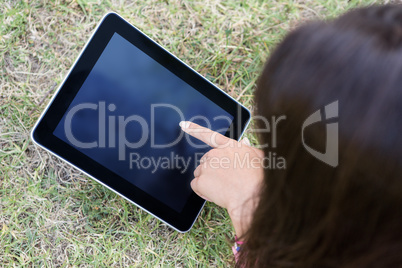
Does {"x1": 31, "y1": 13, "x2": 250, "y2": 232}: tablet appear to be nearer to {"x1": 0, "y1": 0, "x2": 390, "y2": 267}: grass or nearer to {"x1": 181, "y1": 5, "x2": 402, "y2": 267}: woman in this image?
{"x1": 0, "y1": 0, "x2": 390, "y2": 267}: grass

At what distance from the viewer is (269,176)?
0.76 m

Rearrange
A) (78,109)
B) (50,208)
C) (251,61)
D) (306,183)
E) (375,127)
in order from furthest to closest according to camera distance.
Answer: (251,61) → (50,208) → (78,109) → (306,183) → (375,127)

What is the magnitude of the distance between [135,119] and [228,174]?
0.30 m

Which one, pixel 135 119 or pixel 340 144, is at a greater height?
pixel 340 144

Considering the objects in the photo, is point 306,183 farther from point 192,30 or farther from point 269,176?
point 192,30

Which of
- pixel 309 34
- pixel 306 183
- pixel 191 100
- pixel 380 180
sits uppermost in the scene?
pixel 309 34

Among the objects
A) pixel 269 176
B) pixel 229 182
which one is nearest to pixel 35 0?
pixel 229 182

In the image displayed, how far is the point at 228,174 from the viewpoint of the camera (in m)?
1.02

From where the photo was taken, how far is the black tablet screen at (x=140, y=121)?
876mm

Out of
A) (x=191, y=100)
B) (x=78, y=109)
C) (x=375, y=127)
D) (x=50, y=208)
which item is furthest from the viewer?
(x=50, y=208)

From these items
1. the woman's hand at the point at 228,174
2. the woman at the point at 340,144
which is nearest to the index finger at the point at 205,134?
the woman's hand at the point at 228,174

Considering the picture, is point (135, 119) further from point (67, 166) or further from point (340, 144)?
point (340, 144)

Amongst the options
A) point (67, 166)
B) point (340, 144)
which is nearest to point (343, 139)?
point (340, 144)

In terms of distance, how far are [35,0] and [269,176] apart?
3.18 feet
